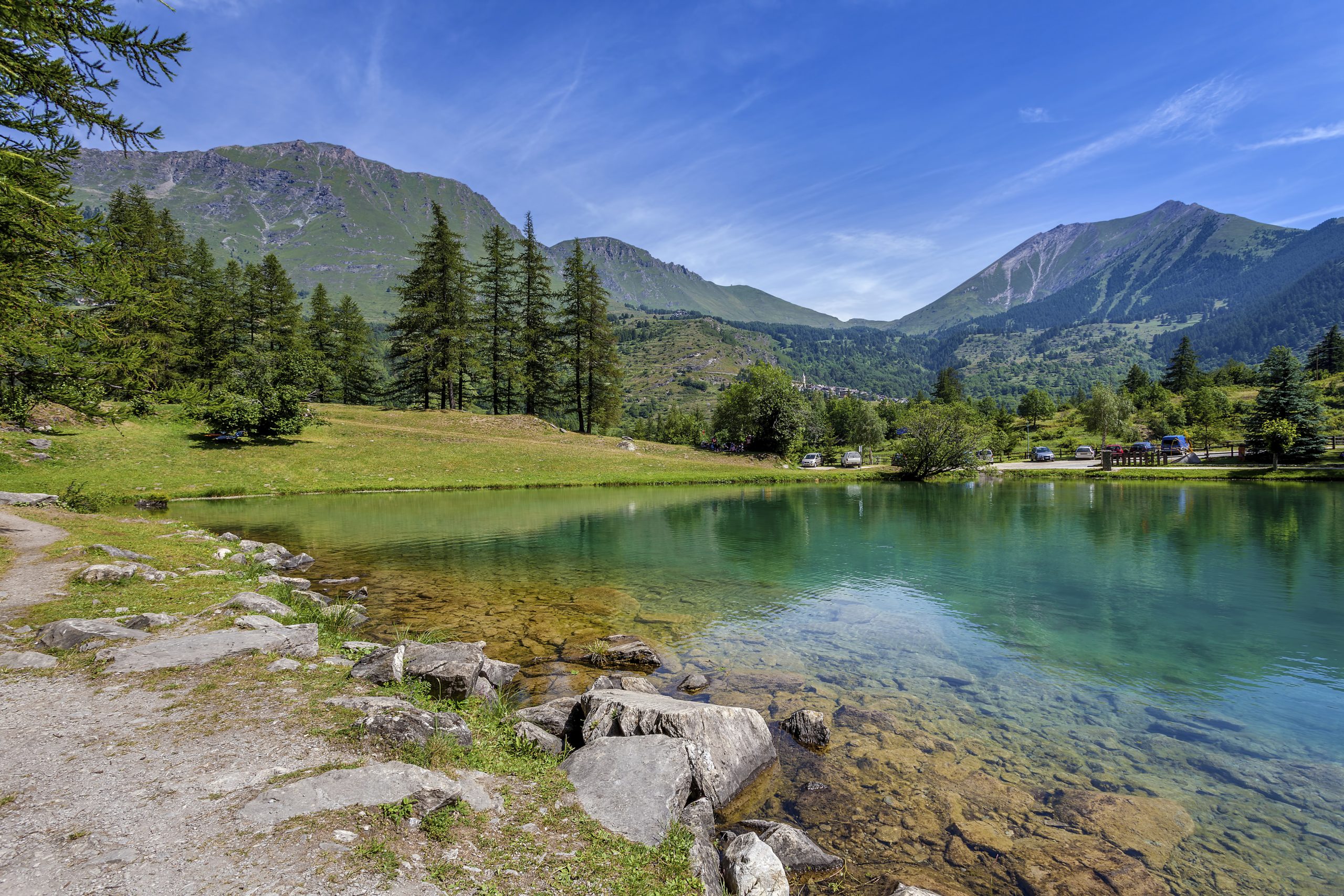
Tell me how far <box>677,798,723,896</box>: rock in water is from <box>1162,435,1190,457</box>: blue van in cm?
10267

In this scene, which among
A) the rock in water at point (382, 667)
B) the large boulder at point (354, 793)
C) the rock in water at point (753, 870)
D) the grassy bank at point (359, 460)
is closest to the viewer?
the large boulder at point (354, 793)

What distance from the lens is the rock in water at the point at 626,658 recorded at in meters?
12.0

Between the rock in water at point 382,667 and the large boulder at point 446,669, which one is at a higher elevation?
the rock in water at point 382,667

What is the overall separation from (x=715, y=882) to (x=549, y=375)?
6670cm

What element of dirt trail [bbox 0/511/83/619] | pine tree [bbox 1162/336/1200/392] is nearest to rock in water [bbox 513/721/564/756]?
dirt trail [bbox 0/511/83/619]

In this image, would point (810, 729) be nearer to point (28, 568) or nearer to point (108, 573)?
point (108, 573)

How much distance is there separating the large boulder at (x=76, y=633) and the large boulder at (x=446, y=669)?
4383 mm

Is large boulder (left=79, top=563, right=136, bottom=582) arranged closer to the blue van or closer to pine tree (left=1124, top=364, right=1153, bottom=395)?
the blue van

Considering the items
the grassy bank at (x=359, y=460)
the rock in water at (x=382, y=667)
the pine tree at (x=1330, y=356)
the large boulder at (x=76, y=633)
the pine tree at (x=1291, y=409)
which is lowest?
the rock in water at (x=382, y=667)

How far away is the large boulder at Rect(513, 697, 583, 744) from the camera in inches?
328

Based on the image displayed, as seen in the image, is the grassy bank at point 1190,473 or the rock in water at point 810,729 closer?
the rock in water at point 810,729

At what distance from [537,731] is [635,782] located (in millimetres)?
1912

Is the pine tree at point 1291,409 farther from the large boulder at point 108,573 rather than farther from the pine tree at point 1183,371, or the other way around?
the large boulder at point 108,573

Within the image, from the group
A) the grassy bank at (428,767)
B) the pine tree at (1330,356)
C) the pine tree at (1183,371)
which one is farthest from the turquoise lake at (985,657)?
the pine tree at (1330,356)
